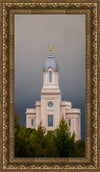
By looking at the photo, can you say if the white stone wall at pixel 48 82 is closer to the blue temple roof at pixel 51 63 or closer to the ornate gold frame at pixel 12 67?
the blue temple roof at pixel 51 63

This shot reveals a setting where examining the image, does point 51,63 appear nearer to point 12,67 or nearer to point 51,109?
point 12,67

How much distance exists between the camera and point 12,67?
4.55 meters

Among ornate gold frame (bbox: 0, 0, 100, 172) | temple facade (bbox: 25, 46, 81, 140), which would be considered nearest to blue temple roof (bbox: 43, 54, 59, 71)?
temple facade (bbox: 25, 46, 81, 140)

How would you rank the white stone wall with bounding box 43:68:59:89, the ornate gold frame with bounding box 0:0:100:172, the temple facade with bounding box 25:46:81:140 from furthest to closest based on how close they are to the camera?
the white stone wall with bounding box 43:68:59:89, the temple facade with bounding box 25:46:81:140, the ornate gold frame with bounding box 0:0:100:172

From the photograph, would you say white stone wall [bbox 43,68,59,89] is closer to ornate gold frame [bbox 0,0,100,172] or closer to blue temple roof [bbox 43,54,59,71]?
blue temple roof [bbox 43,54,59,71]

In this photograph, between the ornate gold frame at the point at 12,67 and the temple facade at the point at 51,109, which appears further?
the temple facade at the point at 51,109

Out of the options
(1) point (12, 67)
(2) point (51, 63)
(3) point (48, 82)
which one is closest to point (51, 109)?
(3) point (48, 82)

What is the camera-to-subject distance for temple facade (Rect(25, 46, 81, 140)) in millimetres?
4633

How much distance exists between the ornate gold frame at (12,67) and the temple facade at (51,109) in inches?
11.4

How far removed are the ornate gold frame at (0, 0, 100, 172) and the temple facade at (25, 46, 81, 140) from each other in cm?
29

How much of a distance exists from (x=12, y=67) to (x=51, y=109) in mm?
1105

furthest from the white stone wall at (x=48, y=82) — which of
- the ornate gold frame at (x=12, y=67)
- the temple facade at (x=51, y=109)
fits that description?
the ornate gold frame at (x=12, y=67)

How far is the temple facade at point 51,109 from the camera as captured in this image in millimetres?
4633

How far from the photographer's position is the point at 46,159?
14.6 feet
